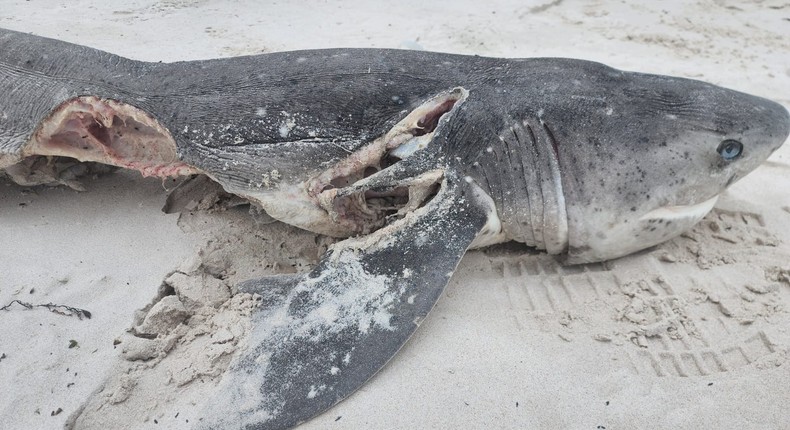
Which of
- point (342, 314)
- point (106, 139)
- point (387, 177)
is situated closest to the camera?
point (342, 314)

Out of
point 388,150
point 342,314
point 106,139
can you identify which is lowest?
point 342,314

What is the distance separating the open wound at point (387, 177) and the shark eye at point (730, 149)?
1141mm

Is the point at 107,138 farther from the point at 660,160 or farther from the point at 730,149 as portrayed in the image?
the point at 730,149

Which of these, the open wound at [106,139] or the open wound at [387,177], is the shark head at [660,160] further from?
the open wound at [106,139]

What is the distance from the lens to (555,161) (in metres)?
2.64

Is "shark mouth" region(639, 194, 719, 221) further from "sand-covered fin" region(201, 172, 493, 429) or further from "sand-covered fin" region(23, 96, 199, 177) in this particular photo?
"sand-covered fin" region(23, 96, 199, 177)

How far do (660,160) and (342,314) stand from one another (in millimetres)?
1507

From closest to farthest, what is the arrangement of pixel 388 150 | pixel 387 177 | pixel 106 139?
pixel 387 177 < pixel 388 150 < pixel 106 139

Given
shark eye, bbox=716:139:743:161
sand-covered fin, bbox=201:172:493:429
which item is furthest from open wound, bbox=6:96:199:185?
shark eye, bbox=716:139:743:161

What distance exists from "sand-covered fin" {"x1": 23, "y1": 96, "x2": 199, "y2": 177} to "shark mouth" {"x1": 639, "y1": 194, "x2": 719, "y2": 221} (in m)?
2.15

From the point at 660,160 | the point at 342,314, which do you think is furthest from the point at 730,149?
the point at 342,314

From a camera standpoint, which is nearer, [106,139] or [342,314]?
[342,314]

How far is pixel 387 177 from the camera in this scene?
2660mm

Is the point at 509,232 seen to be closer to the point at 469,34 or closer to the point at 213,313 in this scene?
the point at 213,313
